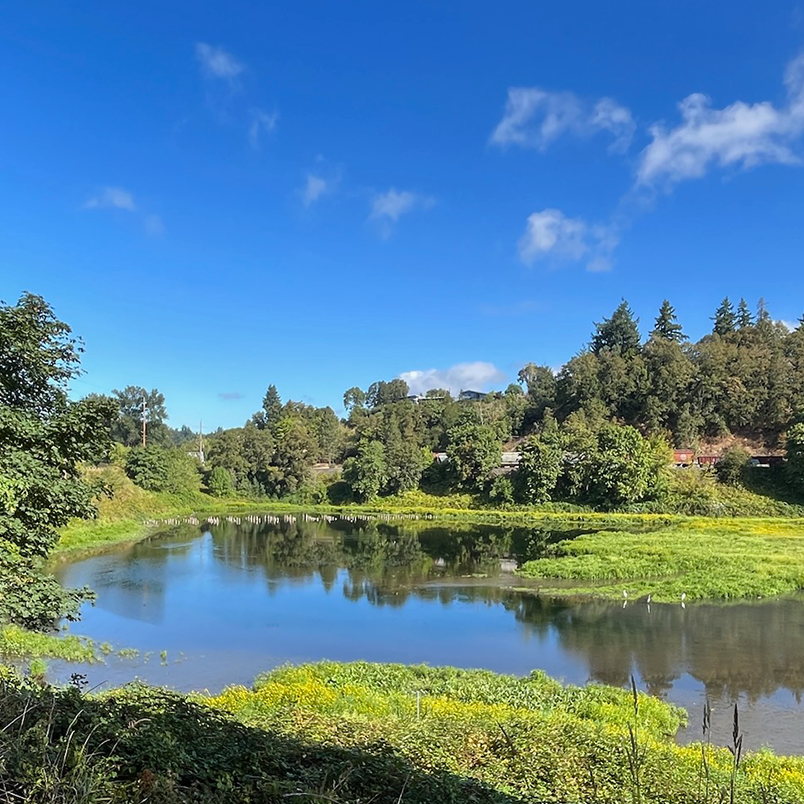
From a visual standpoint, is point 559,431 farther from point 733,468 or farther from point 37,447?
point 37,447

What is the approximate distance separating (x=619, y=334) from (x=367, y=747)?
84.2 metres

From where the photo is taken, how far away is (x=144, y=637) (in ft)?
62.7

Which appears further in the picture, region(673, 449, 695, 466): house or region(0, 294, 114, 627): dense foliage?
region(673, 449, 695, 466): house

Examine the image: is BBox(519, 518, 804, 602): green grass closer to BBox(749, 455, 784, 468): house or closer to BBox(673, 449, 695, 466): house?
BBox(749, 455, 784, 468): house

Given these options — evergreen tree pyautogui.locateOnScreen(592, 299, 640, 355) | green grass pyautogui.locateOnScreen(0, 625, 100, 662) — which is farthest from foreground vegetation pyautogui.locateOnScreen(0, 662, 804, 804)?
evergreen tree pyautogui.locateOnScreen(592, 299, 640, 355)

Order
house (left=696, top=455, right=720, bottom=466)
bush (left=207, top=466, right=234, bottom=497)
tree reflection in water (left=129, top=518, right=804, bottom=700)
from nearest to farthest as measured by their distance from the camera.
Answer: tree reflection in water (left=129, top=518, right=804, bottom=700), house (left=696, top=455, right=720, bottom=466), bush (left=207, top=466, right=234, bottom=497)

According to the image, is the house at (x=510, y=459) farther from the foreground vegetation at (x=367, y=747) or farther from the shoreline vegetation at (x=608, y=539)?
the foreground vegetation at (x=367, y=747)

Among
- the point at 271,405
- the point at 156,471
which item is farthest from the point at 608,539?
the point at 271,405

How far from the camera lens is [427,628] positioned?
66.9 feet

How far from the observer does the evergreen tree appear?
272 feet

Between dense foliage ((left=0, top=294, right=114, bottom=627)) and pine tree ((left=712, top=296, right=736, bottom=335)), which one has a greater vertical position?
pine tree ((left=712, top=296, right=736, bottom=335))

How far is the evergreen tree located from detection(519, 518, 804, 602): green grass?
1905 inches

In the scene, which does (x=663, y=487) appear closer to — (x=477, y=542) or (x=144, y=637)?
(x=477, y=542)

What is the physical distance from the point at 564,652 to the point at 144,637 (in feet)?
41.0
